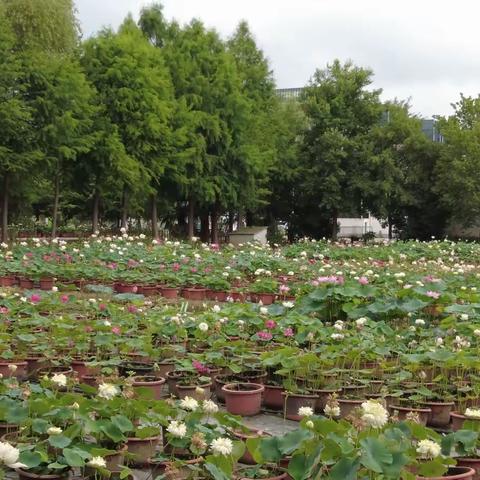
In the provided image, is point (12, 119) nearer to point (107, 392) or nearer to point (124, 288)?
point (124, 288)

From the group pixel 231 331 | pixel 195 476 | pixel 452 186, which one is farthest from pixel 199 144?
pixel 195 476

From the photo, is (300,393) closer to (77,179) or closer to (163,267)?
(163,267)

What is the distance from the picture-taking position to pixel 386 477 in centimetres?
251

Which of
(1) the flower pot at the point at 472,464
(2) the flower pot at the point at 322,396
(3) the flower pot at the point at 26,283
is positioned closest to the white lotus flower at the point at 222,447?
(1) the flower pot at the point at 472,464

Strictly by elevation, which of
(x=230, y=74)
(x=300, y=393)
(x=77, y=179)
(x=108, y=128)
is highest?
(x=230, y=74)

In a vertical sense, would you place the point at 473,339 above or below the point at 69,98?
below

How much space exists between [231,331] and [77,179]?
16096mm

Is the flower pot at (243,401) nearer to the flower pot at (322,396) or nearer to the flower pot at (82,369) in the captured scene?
the flower pot at (322,396)

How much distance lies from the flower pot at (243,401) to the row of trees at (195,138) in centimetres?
1364

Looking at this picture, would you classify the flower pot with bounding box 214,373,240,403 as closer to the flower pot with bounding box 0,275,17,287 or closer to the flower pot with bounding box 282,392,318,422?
the flower pot with bounding box 282,392,318,422

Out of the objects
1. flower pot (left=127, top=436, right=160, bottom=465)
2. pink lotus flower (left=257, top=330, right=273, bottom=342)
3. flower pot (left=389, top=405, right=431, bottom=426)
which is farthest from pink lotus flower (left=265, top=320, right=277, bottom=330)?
flower pot (left=127, top=436, right=160, bottom=465)

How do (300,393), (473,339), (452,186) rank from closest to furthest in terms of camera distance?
(300,393) → (473,339) → (452,186)

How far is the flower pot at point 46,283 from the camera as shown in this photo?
11.0 metres

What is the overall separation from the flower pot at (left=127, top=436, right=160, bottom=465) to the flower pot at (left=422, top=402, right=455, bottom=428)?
1898 millimetres
